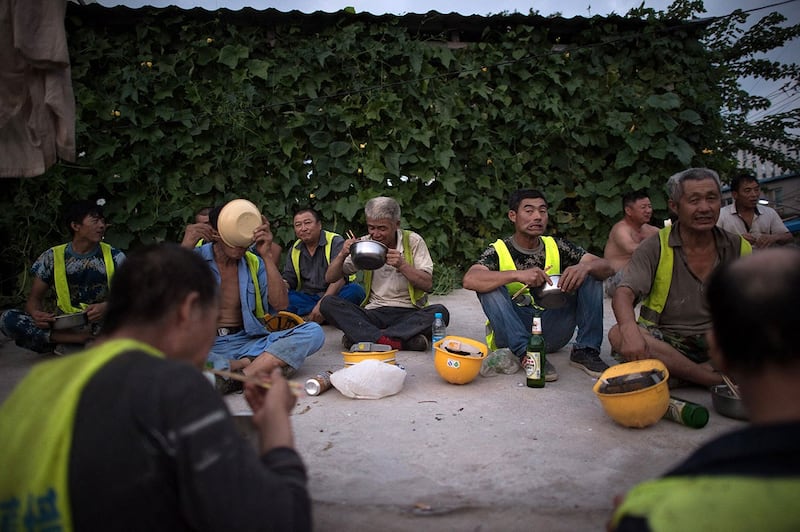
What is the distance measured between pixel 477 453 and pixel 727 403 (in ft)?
4.59

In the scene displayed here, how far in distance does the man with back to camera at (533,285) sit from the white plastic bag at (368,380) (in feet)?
2.96

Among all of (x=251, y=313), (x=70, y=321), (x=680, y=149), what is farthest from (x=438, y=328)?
(x=680, y=149)

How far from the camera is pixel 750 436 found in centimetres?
98

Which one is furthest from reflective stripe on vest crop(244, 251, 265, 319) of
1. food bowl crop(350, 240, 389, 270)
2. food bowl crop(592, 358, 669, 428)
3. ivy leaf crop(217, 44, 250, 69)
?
ivy leaf crop(217, 44, 250, 69)

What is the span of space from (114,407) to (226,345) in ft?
9.63

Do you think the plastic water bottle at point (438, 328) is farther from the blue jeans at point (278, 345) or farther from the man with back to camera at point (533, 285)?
the blue jeans at point (278, 345)

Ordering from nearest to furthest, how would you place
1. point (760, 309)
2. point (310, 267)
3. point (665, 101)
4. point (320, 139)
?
point (760, 309) < point (310, 267) < point (320, 139) < point (665, 101)

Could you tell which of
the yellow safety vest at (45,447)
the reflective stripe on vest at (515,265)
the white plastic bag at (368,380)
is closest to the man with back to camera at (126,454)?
the yellow safety vest at (45,447)

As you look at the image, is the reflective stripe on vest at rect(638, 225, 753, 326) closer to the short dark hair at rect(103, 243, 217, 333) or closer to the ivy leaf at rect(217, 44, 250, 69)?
the short dark hair at rect(103, 243, 217, 333)

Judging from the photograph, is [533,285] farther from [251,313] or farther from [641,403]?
[251,313]

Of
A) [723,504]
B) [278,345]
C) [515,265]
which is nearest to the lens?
[723,504]

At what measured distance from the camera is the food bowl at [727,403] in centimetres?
293

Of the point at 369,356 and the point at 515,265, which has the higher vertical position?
the point at 515,265

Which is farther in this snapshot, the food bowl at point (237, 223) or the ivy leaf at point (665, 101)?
the ivy leaf at point (665, 101)
